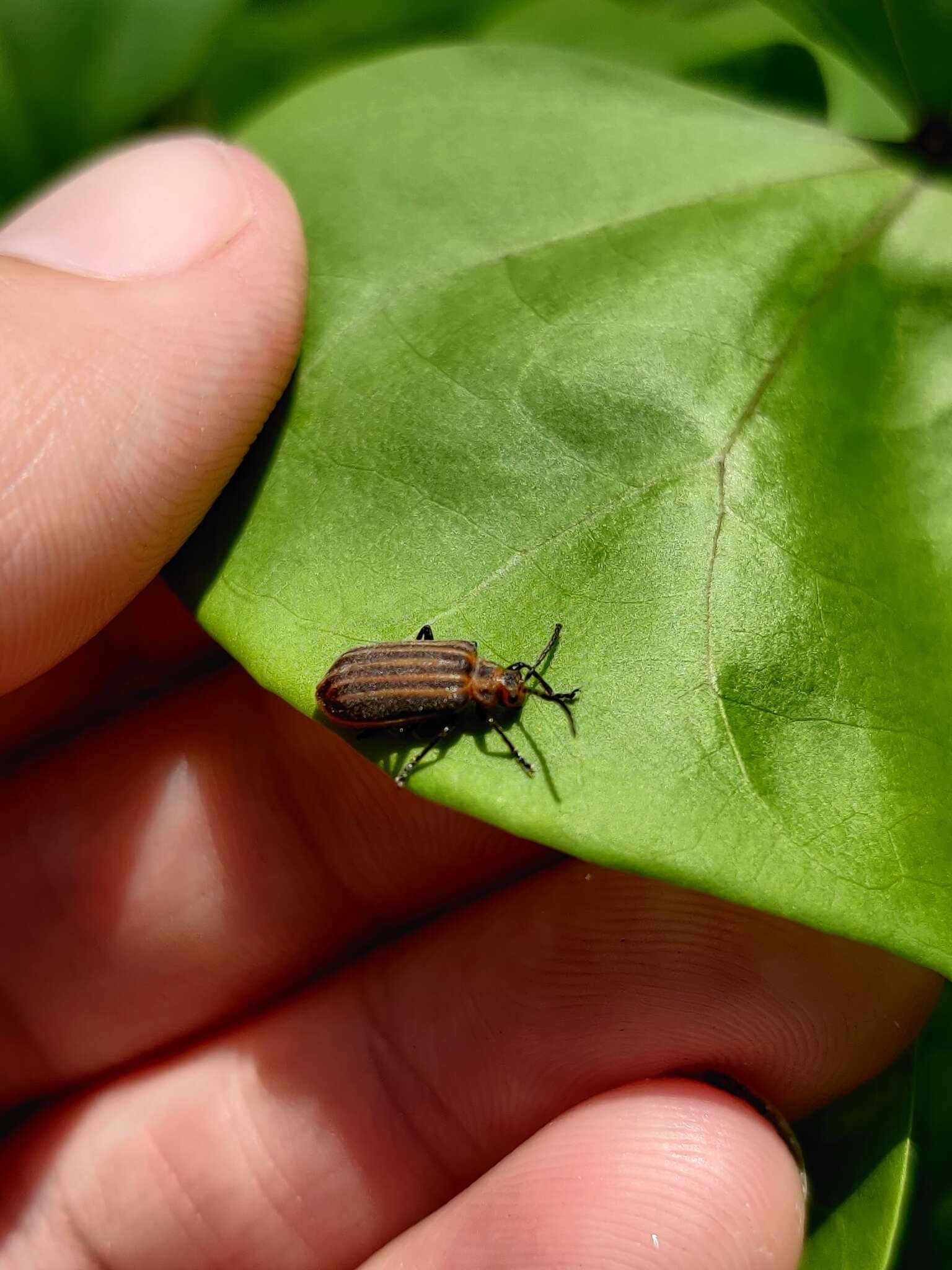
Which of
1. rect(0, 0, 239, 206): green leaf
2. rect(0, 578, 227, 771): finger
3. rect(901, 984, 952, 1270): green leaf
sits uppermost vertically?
rect(0, 0, 239, 206): green leaf

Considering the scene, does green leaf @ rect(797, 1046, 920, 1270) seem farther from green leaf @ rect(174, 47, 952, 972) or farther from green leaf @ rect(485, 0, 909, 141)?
green leaf @ rect(485, 0, 909, 141)

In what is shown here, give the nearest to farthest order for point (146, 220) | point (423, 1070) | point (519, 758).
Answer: point (519, 758) < point (146, 220) < point (423, 1070)

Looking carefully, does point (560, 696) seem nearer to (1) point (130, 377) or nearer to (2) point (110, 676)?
(1) point (130, 377)

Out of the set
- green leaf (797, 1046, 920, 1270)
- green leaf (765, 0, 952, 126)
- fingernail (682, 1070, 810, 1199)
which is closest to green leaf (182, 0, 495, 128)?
green leaf (765, 0, 952, 126)

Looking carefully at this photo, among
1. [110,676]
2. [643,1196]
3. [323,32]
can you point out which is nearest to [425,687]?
[643,1196]

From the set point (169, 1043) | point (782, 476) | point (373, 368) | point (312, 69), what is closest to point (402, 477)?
point (373, 368)

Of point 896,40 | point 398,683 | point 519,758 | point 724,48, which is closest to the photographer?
point 519,758

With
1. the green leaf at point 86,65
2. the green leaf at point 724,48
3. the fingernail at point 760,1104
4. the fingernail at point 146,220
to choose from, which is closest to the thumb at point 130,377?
the fingernail at point 146,220
